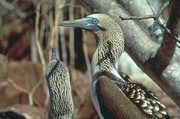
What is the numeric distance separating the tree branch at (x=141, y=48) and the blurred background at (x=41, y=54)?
280cm

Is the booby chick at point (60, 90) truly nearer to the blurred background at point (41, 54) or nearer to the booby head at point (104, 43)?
the booby head at point (104, 43)

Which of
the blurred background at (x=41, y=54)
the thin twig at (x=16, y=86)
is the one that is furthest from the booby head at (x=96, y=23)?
the thin twig at (x=16, y=86)

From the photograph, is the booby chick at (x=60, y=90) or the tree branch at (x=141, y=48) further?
the booby chick at (x=60, y=90)

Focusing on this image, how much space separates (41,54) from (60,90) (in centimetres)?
437

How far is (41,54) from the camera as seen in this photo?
893cm

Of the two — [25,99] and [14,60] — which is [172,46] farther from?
[14,60]

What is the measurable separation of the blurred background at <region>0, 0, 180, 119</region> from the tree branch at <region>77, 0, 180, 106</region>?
2801 mm

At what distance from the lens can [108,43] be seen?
497 centimetres

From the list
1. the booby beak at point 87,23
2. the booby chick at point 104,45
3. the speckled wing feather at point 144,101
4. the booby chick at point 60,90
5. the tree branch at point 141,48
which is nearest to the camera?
the tree branch at point 141,48

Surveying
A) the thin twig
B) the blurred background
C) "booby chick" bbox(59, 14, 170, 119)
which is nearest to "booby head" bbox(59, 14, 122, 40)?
"booby chick" bbox(59, 14, 170, 119)

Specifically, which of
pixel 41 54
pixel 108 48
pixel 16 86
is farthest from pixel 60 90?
pixel 16 86

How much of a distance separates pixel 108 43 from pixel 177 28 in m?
1.24

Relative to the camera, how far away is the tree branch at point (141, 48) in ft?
14.2

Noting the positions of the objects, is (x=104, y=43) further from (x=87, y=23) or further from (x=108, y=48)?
(x=87, y=23)
